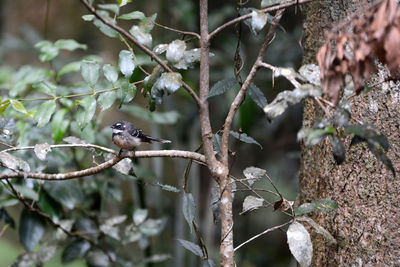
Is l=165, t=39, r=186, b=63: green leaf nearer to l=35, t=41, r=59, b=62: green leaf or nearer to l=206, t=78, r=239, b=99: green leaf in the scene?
l=206, t=78, r=239, b=99: green leaf

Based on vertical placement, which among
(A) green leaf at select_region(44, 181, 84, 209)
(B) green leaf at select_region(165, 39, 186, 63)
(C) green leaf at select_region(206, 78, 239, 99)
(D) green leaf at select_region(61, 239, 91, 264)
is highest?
(B) green leaf at select_region(165, 39, 186, 63)

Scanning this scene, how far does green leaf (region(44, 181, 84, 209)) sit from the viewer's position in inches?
107

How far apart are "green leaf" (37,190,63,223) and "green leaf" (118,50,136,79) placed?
1227 mm

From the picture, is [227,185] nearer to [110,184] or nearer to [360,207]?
[360,207]

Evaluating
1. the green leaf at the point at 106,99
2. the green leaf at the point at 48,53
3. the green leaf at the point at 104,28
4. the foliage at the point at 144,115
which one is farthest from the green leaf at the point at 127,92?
the green leaf at the point at 48,53

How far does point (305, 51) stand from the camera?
6.75ft

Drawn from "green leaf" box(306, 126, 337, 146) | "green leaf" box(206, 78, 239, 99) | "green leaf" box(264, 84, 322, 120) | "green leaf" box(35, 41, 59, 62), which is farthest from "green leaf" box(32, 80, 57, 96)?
"green leaf" box(306, 126, 337, 146)

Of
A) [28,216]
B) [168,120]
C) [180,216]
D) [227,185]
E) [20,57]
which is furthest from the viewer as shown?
[20,57]

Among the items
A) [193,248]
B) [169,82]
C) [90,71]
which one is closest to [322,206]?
[193,248]

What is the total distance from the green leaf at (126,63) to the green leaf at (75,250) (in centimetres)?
148

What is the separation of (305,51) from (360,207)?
0.73 metres

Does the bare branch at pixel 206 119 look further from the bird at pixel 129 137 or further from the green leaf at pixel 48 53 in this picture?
the green leaf at pixel 48 53

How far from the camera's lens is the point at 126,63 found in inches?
74.1

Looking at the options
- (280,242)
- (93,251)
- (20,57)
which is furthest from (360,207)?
(20,57)
